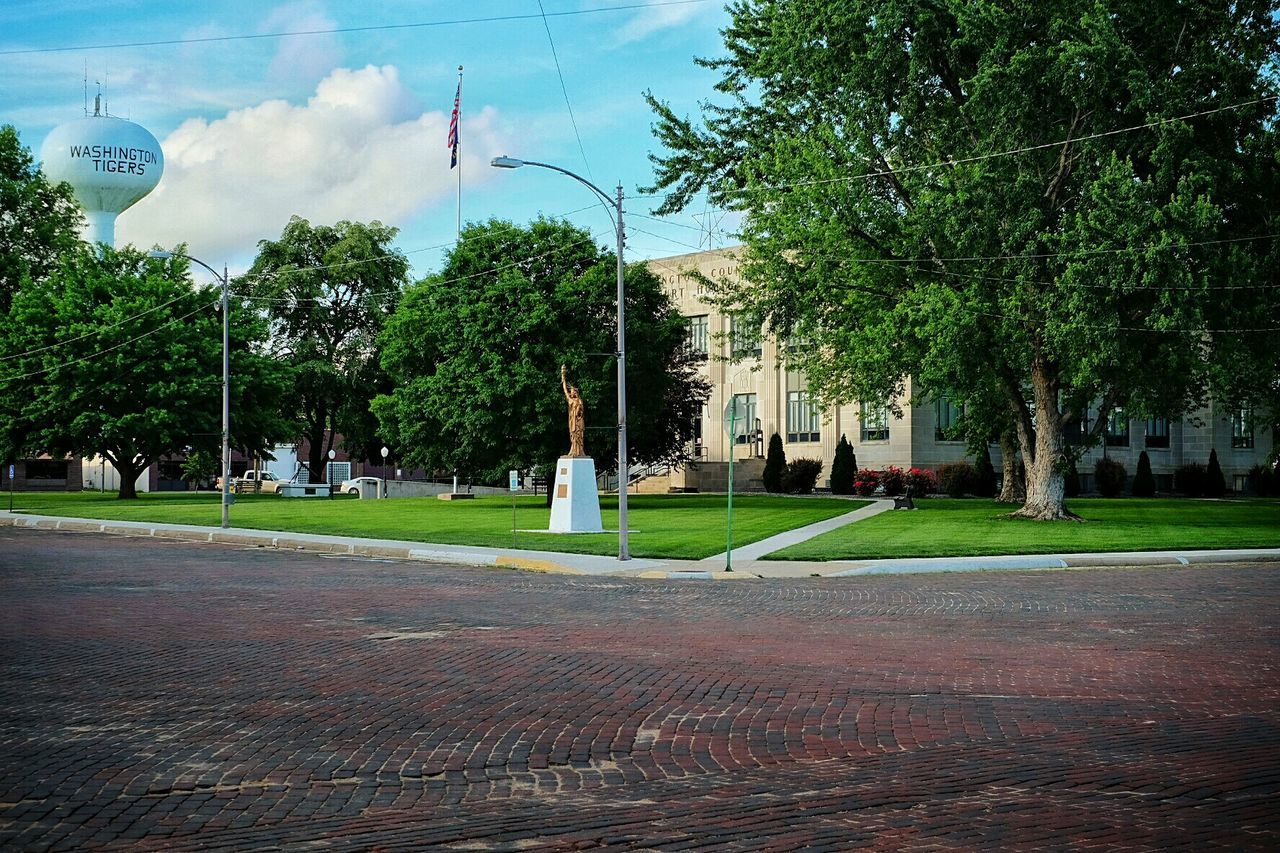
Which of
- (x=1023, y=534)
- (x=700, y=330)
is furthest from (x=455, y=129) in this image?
(x=1023, y=534)

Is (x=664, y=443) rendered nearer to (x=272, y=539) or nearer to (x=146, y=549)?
(x=272, y=539)

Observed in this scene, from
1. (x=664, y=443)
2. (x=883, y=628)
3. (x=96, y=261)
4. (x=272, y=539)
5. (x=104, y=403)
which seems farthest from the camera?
(x=96, y=261)

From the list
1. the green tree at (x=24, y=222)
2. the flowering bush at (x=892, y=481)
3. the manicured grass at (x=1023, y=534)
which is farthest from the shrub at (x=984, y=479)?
the green tree at (x=24, y=222)

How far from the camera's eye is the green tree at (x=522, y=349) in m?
44.9

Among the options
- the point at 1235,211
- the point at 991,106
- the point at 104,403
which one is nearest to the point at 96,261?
the point at 104,403

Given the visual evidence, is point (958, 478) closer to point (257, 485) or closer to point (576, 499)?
point (576, 499)

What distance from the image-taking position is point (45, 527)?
127 feet

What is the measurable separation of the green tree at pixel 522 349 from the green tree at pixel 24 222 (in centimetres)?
2914

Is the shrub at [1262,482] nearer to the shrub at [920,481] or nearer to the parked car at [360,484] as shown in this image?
the shrub at [920,481]

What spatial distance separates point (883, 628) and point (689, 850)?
339 inches

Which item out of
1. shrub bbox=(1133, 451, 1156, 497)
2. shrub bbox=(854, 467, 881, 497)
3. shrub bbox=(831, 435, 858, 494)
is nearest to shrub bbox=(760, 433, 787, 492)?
shrub bbox=(831, 435, 858, 494)

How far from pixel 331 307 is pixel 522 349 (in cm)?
3717

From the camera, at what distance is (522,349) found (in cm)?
4516

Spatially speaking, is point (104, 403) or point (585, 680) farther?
point (104, 403)
